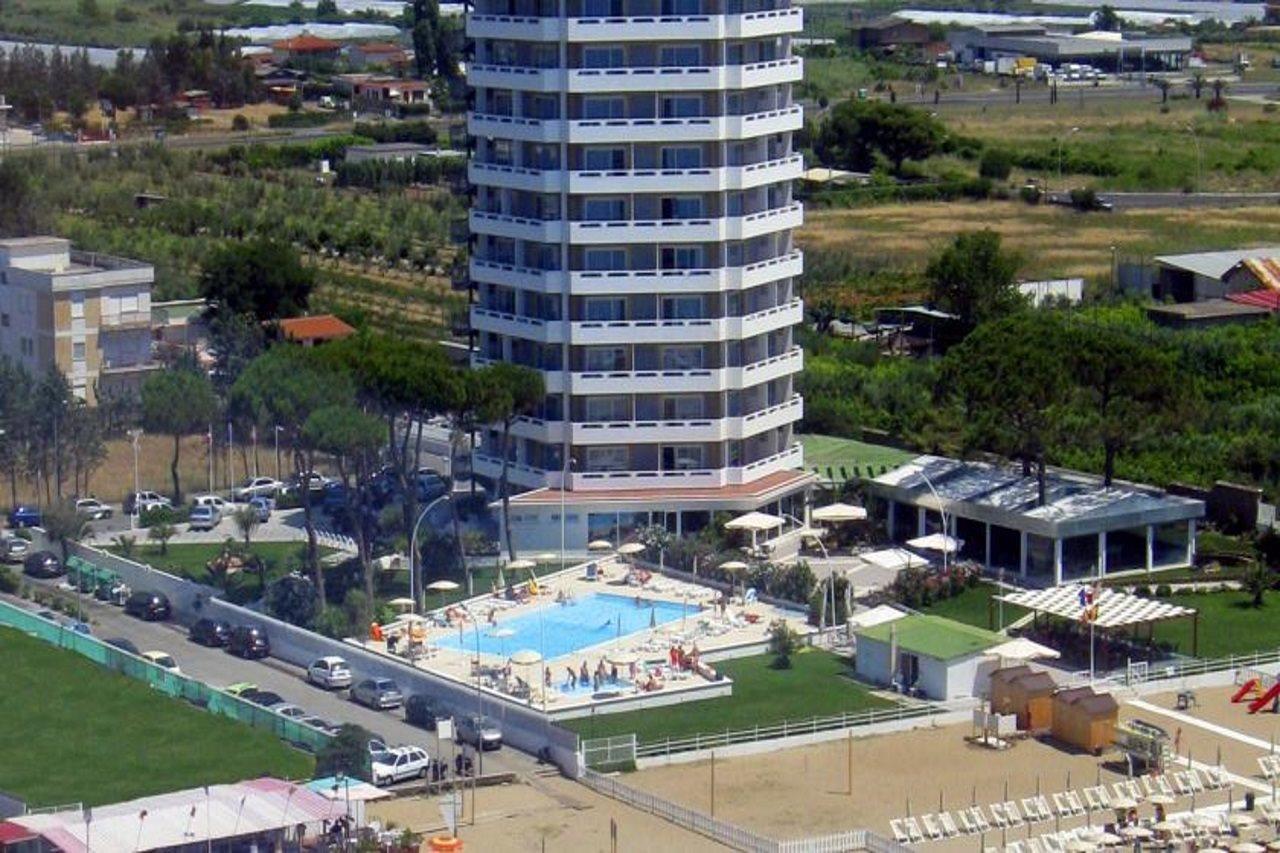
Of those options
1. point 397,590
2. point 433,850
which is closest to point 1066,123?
point 397,590

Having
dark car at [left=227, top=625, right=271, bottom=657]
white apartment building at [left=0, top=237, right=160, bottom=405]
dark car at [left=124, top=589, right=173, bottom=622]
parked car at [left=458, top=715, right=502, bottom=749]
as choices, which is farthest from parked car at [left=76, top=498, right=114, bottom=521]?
parked car at [left=458, top=715, right=502, bottom=749]

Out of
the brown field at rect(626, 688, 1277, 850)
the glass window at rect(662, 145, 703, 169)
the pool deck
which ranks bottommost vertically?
the brown field at rect(626, 688, 1277, 850)

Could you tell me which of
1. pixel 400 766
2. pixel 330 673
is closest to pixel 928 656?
pixel 400 766

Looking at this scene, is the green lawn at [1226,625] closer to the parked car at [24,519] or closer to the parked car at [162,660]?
the parked car at [162,660]

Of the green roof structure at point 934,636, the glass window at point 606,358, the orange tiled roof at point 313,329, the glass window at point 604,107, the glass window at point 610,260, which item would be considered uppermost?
the glass window at point 604,107

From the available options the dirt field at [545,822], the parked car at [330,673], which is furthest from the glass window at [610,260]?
the dirt field at [545,822]

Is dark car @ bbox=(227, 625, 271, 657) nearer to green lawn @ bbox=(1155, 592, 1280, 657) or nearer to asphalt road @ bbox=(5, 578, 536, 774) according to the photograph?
asphalt road @ bbox=(5, 578, 536, 774)

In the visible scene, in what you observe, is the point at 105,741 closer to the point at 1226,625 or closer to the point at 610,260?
the point at 610,260
